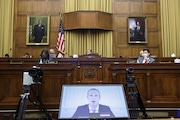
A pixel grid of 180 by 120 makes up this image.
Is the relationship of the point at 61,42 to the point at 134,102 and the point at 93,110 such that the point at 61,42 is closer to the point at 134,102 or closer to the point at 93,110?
the point at 134,102

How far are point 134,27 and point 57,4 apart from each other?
3679mm

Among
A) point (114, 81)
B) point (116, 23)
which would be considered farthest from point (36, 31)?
point (114, 81)

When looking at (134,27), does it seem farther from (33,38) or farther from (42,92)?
(42,92)

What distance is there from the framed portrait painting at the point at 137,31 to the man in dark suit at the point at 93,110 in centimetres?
857

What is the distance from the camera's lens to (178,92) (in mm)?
5023

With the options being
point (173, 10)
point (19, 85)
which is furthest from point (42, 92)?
point (173, 10)

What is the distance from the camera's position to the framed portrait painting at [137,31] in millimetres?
10406

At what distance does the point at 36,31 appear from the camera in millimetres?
10266

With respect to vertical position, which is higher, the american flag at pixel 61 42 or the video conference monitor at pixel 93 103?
the american flag at pixel 61 42

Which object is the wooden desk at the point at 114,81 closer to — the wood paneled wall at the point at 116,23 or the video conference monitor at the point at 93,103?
the video conference monitor at the point at 93,103

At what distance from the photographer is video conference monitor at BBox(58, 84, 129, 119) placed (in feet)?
6.60

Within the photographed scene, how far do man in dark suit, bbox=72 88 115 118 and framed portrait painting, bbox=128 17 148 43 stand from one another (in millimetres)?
8572

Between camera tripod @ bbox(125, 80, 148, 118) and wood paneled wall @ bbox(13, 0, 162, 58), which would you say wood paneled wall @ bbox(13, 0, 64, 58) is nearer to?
wood paneled wall @ bbox(13, 0, 162, 58)

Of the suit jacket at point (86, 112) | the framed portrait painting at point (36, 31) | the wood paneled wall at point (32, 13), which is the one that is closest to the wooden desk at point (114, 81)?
the suit jacket at point (86, 112)
